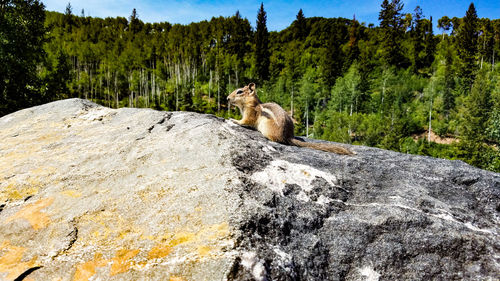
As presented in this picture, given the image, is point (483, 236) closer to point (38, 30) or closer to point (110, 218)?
point (110, 218)

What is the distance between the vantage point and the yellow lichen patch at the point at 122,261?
195 cm

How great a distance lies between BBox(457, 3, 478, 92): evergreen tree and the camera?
211ft

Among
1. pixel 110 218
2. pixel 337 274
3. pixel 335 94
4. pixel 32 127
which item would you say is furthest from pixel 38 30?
pixel 335 94

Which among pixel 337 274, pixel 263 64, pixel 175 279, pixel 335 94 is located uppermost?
pixel 263 64

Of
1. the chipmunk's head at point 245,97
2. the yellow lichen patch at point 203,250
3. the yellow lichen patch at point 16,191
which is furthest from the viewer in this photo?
the chipmunk's head at point 245,97

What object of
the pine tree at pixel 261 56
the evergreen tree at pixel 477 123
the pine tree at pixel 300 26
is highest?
the pine tree at pixel 300 26

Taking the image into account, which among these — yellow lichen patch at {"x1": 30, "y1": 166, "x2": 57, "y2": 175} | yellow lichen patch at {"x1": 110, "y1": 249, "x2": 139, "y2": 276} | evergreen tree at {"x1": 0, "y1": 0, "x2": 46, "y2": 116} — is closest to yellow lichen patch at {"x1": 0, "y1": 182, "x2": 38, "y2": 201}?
yellow lichen patch at {"x1": 30, "y1": 166, "x2": 57, "y2": 175}

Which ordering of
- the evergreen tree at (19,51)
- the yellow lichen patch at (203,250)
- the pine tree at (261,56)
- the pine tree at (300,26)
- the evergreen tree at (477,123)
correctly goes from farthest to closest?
the pine tree at (300,26), the pine tree at (261,56), the evergreen tree at (477,123), the evergreen tree at (19,51), the yellow lichen patch at (203,250)

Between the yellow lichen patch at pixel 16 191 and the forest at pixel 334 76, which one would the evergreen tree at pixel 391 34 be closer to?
the forest at pixel 334 76

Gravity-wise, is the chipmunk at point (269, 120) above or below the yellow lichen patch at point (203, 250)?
above

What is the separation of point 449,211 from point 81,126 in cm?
586

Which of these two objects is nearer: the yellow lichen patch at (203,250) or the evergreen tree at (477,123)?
the yellow lichen patch at (203,250)

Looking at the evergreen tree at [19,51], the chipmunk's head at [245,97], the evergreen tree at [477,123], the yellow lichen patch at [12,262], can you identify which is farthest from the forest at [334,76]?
the yellow lichen patch at [12,262]

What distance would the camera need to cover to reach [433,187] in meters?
3.52
